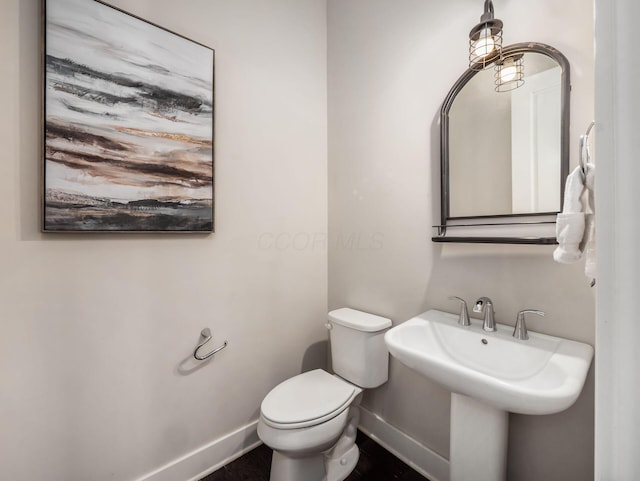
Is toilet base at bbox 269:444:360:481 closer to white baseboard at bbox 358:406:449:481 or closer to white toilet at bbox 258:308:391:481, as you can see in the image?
white toilet at bbox 258:308:391:481

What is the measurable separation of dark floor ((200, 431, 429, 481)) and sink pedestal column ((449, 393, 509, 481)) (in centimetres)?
42

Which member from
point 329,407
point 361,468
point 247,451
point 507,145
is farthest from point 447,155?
point 247,451

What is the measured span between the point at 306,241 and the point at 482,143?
1056 mm

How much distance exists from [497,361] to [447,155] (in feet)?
2.82

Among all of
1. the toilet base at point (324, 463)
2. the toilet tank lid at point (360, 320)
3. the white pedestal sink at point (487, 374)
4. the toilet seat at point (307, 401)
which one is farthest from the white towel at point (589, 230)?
the toilet base at point (324, 463)

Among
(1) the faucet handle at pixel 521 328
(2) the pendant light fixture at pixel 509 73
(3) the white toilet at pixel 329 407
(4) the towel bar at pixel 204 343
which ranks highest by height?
(2) the pendant light fixture at pixel 509 73

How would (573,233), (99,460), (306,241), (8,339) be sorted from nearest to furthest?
(573,233) → (8,339) → (99,460) → (306,241)

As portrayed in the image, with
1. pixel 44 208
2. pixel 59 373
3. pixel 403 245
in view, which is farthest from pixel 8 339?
pixel 403 245

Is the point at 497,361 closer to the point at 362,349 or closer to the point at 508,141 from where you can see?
the point at 362,349

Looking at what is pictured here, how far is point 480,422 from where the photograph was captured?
1.04 metres

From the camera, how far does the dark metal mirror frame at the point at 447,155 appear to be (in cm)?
100

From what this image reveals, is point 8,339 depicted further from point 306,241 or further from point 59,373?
point 306,241

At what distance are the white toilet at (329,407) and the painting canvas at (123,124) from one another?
34.8 inches

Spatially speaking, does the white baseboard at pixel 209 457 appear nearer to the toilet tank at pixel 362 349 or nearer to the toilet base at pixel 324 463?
the toilet base at pixel 324 463
